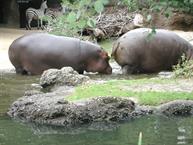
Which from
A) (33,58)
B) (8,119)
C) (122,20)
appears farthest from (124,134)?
(122,20)

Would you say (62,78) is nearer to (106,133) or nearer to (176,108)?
(176,108)

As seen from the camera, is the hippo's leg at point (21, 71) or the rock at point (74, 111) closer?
the rock at point (74, 111)

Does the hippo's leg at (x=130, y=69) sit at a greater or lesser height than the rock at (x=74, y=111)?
lesser

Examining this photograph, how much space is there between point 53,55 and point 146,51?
1945 mm

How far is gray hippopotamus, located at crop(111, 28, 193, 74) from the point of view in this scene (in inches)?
470

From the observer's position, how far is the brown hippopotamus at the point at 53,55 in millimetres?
11703

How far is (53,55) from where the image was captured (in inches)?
460

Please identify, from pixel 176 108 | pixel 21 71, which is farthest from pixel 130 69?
pixel 176 108

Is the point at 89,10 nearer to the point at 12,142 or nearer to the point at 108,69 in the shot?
the point at 12,142

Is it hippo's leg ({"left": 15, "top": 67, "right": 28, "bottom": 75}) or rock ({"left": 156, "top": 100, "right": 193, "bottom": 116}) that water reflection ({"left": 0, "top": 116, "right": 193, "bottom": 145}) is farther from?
hippo's leg ({"left": 15, "top": 67, "right": 28, "bottom": 75})

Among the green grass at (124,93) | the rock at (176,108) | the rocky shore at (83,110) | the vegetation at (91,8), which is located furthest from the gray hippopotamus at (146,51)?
the vegetation at (91,8)

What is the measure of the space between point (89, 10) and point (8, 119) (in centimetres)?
382

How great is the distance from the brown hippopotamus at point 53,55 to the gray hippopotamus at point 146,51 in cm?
41

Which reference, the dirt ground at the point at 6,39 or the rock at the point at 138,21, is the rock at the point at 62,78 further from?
the rock at the point at 138,21
